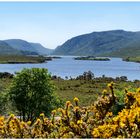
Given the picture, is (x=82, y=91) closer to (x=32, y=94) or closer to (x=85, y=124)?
(x=32, y=94)

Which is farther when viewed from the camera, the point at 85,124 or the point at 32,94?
the point at 32,94

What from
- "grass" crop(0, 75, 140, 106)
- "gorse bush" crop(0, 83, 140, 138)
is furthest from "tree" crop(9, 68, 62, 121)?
"gorse bush" crop(0, 83, 140, 138)

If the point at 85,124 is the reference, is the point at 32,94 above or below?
below

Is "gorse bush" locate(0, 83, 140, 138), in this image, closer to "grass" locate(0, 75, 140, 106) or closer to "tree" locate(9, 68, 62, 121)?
"tree" locate(9, 68, 62, 121)

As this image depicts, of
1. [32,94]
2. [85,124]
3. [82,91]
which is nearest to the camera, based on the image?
[85,124]

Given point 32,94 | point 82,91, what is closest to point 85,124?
point 32,94

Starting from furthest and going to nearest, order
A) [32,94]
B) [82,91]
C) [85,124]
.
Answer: [82,91] → [32,94] → [85,124]

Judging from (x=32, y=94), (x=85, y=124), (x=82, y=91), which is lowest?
(x=82, y=91)
